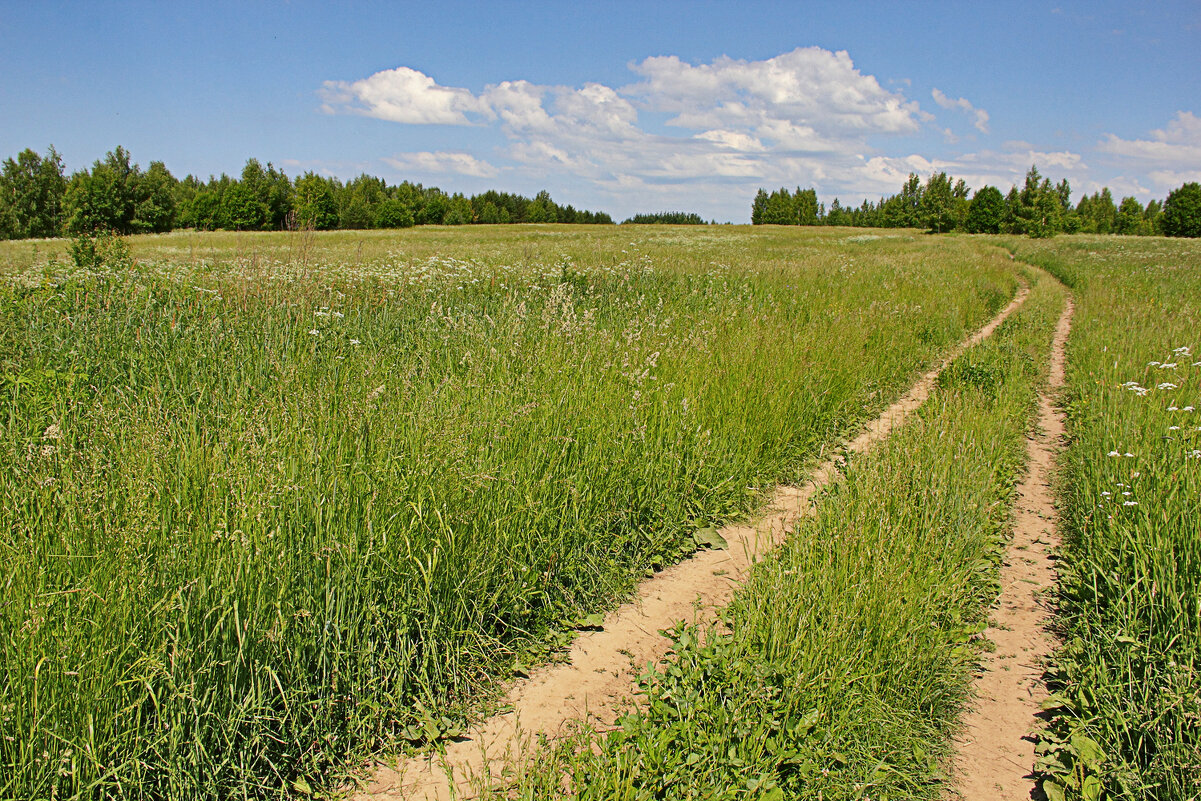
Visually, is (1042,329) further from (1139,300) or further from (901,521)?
(901,521)

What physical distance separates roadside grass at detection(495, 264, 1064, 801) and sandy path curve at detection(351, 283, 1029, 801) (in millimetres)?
140

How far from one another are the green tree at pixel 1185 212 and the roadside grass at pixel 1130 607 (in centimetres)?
9785

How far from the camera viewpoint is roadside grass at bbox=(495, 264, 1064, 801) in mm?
2424

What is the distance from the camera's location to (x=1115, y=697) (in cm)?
285

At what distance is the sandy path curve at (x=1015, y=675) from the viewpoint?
2648 millimetres

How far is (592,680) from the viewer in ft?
10.1

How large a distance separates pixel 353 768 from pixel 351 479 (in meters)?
1.32

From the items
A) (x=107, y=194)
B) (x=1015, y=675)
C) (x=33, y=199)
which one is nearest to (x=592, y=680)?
(x=1015, y=675)

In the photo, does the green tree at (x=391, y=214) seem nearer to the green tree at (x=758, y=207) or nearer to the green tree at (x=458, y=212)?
the green tree at (x=458, y=212)

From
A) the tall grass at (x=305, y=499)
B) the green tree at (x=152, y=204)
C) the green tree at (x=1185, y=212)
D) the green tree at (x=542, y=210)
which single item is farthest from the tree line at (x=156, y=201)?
the green tree at (x=1185, y=212)

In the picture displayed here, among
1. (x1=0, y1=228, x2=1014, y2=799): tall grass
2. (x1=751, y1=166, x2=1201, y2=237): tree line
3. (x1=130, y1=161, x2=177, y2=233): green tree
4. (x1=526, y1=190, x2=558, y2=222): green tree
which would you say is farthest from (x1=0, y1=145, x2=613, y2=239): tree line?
(x1=751, y1=166, x2=1201, y2=237): tree line

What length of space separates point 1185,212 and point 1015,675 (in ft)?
345

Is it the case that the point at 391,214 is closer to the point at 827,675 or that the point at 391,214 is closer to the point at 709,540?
the point at 709,540

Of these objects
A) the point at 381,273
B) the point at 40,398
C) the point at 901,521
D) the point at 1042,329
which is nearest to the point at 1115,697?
the point at 901,521
